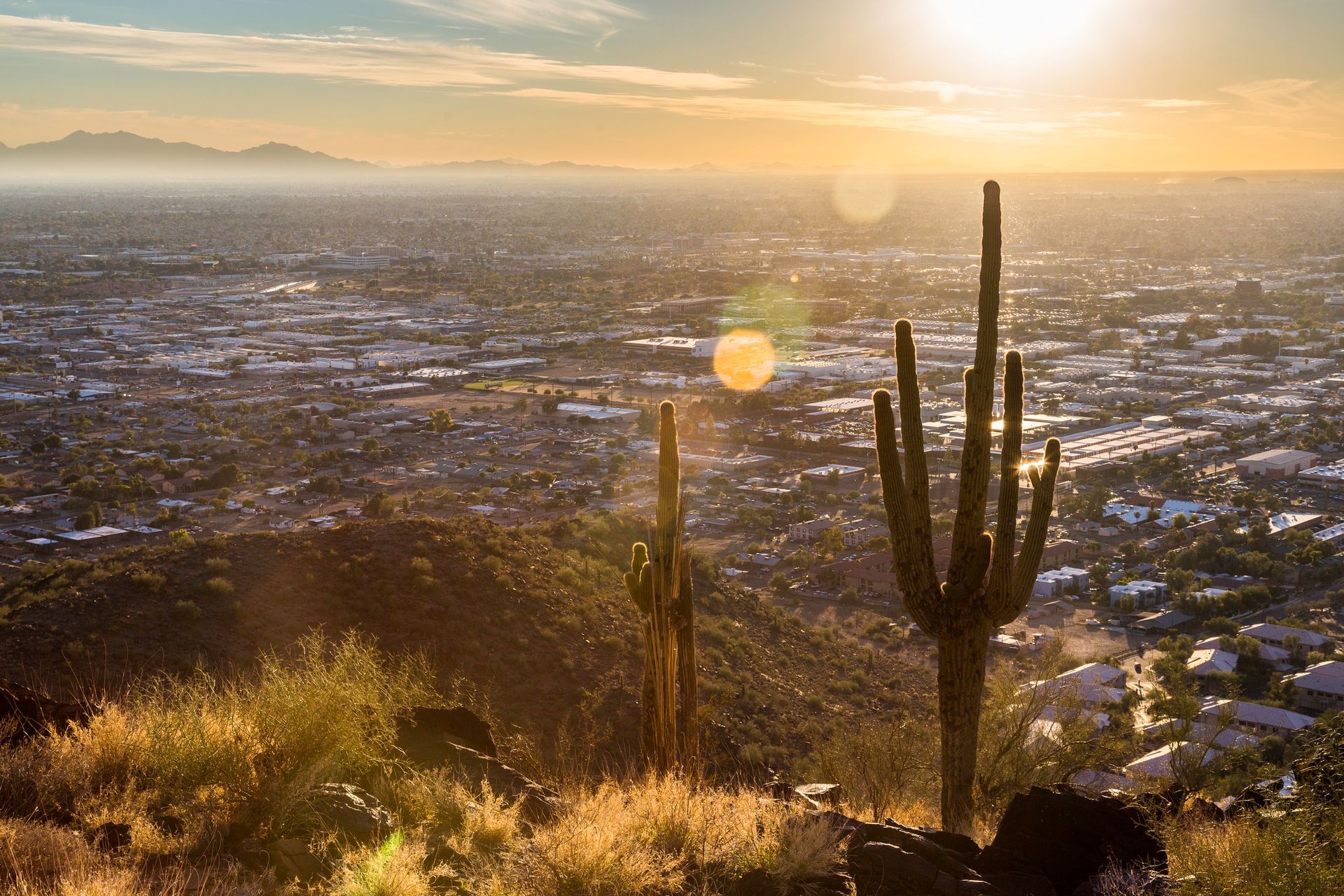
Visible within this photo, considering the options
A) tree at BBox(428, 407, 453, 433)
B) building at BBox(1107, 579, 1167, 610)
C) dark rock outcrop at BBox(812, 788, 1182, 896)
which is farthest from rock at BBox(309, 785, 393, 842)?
tree at BBox(428, 407, 453, 433)

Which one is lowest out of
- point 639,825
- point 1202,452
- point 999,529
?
point 1202,452

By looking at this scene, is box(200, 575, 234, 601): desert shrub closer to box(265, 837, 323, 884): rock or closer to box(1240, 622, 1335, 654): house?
box(265, 837, 323, 884): rock

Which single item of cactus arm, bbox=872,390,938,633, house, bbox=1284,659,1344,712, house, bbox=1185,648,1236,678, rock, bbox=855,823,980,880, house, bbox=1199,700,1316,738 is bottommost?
house, bbox=1185,648,1236,678

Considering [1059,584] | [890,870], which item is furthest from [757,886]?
[1059,584]

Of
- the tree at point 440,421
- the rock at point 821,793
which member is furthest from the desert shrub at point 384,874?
the tree at point 440,421

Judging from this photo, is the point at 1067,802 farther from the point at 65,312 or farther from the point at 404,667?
the point at 65,312

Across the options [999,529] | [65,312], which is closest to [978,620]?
[999,529]
